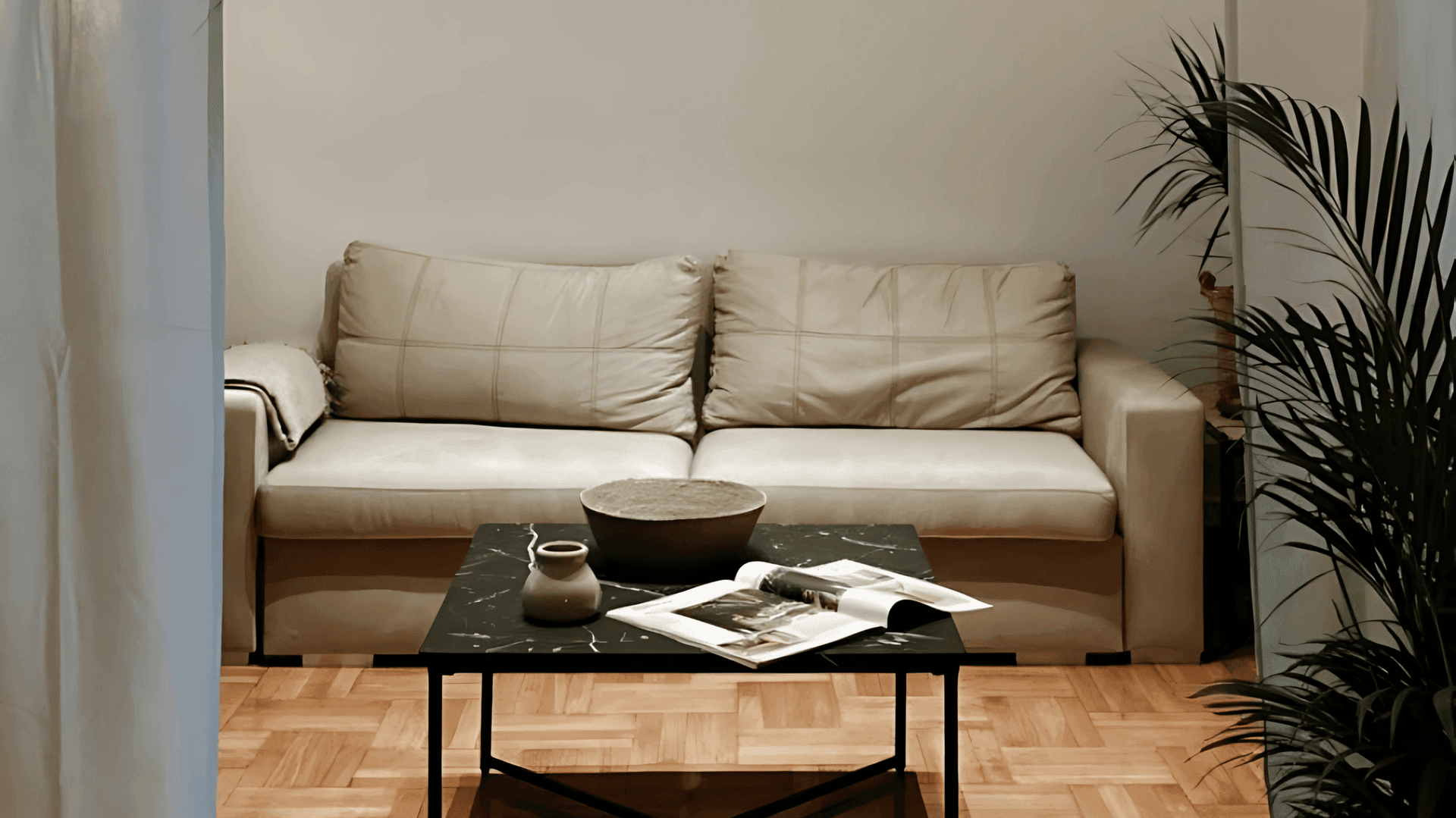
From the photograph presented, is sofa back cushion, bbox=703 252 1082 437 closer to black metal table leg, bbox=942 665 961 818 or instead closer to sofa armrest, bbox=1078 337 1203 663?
sofa armrest, bbox=1078 337 1203 663

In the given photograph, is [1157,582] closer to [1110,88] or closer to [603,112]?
[1110,88]

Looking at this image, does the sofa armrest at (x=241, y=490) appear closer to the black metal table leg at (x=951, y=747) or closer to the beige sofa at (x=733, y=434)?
the beige sofa at (x=733, y=434)

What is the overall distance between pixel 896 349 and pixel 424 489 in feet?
4.19

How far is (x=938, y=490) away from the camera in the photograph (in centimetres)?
280

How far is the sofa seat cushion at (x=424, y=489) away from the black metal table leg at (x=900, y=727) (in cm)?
84

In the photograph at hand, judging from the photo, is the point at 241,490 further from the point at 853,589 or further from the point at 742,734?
the point at 853,589

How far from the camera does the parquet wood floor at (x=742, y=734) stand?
2240mm

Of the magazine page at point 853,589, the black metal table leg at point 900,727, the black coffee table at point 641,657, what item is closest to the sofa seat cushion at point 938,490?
the black coffee table at point 641,657

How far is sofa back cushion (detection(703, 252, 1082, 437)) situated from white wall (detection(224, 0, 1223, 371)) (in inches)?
12.8

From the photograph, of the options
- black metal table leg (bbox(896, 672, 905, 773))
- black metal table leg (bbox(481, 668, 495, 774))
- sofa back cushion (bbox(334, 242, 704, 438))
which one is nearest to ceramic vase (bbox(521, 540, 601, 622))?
black metal table leg (bbox(481, 668, 495, 774))

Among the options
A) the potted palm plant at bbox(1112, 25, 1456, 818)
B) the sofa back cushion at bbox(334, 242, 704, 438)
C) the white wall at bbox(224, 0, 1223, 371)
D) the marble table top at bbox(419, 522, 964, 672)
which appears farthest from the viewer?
the white wall at bbox(224, 0, 1223, 371)

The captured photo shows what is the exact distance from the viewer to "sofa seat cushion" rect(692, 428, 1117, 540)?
9.15ft

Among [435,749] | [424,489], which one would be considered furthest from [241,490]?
[435,749]

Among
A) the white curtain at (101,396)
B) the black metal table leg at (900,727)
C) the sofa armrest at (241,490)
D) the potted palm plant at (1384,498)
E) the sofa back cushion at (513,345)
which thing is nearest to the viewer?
the white curtain at (101,396)
